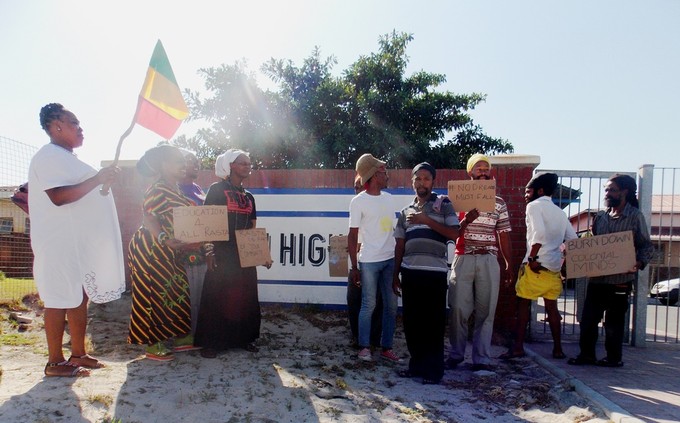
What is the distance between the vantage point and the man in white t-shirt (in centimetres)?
460

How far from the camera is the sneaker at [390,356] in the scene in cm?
472

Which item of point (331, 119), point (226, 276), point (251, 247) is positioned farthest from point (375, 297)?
point (331, 119)

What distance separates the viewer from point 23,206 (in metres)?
4.78

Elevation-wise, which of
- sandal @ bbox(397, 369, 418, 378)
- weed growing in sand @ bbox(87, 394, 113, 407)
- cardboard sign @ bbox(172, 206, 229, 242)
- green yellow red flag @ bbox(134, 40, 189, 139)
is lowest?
sandal @ bbox(397, 369, 418, 378)

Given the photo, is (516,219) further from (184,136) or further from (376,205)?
(184,136)

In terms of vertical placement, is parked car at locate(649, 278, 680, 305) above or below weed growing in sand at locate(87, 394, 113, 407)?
above

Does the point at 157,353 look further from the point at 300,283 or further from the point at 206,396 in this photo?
the point at 300,283

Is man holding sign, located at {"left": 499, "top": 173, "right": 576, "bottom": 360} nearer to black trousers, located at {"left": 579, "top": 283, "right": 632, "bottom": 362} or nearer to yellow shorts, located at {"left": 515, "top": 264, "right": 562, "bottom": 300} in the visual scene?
yellow shorts, located at {"left": 515, "top": 264, "right": 562, "bottom": 300}

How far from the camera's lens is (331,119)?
41.2 feet

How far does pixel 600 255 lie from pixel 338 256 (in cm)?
265

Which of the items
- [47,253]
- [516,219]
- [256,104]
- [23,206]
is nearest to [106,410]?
[47,253]

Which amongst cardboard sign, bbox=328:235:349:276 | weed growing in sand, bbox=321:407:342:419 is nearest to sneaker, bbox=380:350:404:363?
cardboard sign, bbox=328:235:349:276

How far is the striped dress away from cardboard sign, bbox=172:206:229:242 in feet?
0.65

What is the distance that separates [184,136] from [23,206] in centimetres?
818
